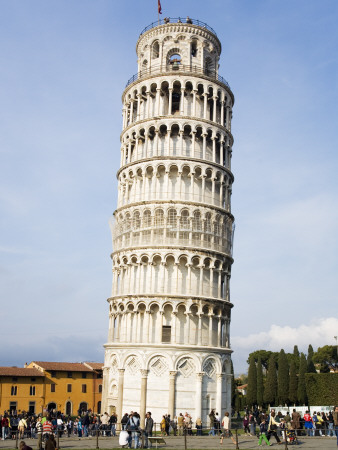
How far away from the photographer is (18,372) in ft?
255

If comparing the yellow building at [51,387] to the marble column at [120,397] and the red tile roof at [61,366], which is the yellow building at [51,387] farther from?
the marble column at [120,397]

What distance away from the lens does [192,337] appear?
4328 cm

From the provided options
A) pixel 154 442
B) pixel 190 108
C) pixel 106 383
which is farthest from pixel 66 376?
pixel 154 442

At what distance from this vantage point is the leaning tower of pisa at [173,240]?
4266 cm

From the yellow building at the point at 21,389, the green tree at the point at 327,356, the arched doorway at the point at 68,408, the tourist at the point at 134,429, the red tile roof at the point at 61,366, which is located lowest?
the arched doorway at the point at 68,408

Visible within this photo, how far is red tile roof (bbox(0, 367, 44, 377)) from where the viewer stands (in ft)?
252

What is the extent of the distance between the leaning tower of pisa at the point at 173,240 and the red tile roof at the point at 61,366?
1512 inches

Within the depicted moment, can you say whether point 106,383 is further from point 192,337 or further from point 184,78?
point 184,78

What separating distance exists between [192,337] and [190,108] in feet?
69.2

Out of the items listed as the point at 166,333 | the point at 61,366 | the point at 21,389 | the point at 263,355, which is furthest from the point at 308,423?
the point at 263,355

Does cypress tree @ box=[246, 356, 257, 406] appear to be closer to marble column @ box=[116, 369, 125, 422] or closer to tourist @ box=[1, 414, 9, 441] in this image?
marble column @ box=[116, 369, 125, 422]

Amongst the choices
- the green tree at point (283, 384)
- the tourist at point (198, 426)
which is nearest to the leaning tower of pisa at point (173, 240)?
the tourist at point (198, 426)

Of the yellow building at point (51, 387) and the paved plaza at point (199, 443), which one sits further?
the yellow building at point (51, 387)

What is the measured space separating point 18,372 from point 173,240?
45.4 metres
